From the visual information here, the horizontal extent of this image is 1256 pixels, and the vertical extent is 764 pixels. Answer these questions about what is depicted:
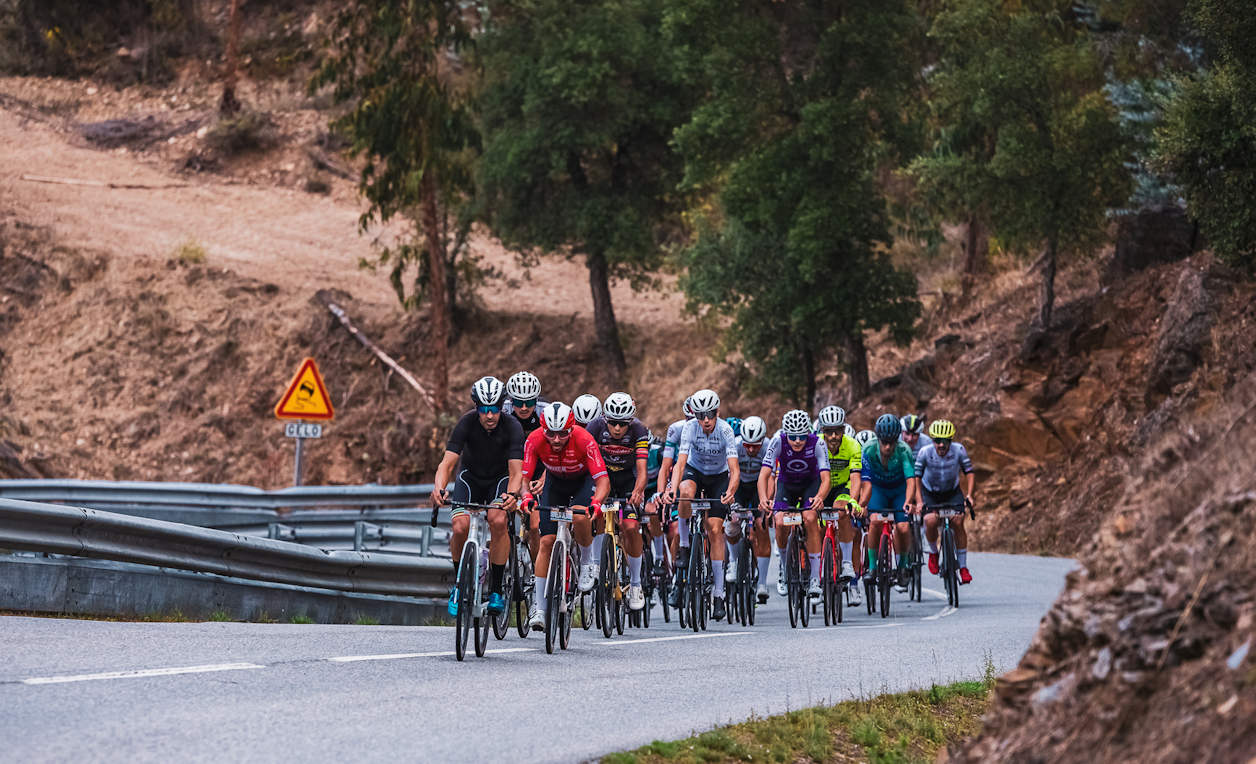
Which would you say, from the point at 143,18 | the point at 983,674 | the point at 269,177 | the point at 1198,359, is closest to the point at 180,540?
the point at 983,674

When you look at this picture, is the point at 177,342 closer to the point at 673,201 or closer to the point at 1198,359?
the point at 673,201

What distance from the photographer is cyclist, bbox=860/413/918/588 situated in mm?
16219

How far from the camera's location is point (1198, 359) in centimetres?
2517

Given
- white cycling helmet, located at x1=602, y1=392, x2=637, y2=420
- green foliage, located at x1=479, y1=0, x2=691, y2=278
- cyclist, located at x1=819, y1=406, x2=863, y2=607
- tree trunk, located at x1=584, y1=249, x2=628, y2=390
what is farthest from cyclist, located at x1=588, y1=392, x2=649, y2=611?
tree trunk, located at x1=584, y1=249, x2=628, y2=390

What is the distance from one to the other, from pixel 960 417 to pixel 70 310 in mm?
25691

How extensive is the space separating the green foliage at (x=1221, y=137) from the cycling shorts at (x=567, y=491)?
42.9 feet

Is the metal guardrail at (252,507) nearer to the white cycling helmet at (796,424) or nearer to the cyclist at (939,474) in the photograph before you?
the white cycling helmet at (796,424)

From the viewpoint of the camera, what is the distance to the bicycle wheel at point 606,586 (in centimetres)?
1248

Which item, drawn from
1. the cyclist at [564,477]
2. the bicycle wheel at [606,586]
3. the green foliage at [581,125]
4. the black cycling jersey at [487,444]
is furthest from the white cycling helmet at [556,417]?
the green foliage at [581,125]

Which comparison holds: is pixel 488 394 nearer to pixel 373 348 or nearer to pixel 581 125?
pixel 581 125

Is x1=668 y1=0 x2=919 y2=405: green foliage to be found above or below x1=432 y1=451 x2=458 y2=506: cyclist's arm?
above

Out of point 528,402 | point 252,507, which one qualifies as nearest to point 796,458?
point 528,402

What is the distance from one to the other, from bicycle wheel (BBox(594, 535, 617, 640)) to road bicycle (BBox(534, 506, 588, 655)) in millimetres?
965

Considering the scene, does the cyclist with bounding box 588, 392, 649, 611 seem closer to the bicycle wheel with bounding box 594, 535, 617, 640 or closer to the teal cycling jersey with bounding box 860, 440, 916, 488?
the bicycle wheel with bounding box 594, 535, 617, 640
